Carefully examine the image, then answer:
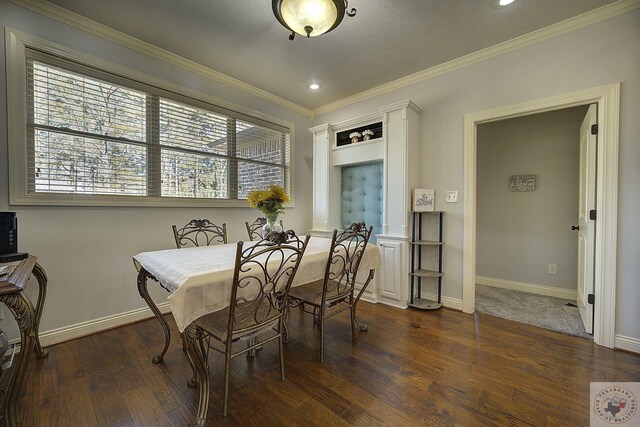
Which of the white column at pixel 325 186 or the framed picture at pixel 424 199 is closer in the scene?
the framed picture at pixel 424 199

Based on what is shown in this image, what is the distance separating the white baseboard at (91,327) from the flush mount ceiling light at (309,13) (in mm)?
2892

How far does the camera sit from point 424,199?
9.80 feet

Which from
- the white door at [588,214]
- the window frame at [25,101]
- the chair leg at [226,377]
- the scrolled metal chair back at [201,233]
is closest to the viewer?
the chair leg at [226,377]

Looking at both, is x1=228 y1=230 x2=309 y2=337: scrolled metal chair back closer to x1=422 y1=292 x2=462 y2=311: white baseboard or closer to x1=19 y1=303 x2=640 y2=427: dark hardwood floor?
x1=19 y1=303 x2=640 y2=427: dark hardwood floor

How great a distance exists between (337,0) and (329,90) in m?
2.04

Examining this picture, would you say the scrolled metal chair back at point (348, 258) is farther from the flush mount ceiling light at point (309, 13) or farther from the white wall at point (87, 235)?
the white wall at point (87, 235)

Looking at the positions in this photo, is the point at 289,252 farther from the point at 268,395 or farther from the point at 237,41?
the point at 237,41

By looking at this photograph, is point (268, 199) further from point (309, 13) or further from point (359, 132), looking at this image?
point (359, 132)

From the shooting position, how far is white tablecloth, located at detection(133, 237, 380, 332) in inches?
49.9

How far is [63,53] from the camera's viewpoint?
7.14 feet

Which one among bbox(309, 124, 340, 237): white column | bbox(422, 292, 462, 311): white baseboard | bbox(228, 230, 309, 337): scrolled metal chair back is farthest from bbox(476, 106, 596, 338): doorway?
bbox(228, 230, 309, 337): scrolled metal chair back

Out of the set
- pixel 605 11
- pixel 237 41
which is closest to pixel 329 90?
pixel 237 41

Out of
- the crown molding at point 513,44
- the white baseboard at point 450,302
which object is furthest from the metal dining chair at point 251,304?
the crown molding at point 513,44

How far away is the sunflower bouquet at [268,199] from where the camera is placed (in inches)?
84.9
